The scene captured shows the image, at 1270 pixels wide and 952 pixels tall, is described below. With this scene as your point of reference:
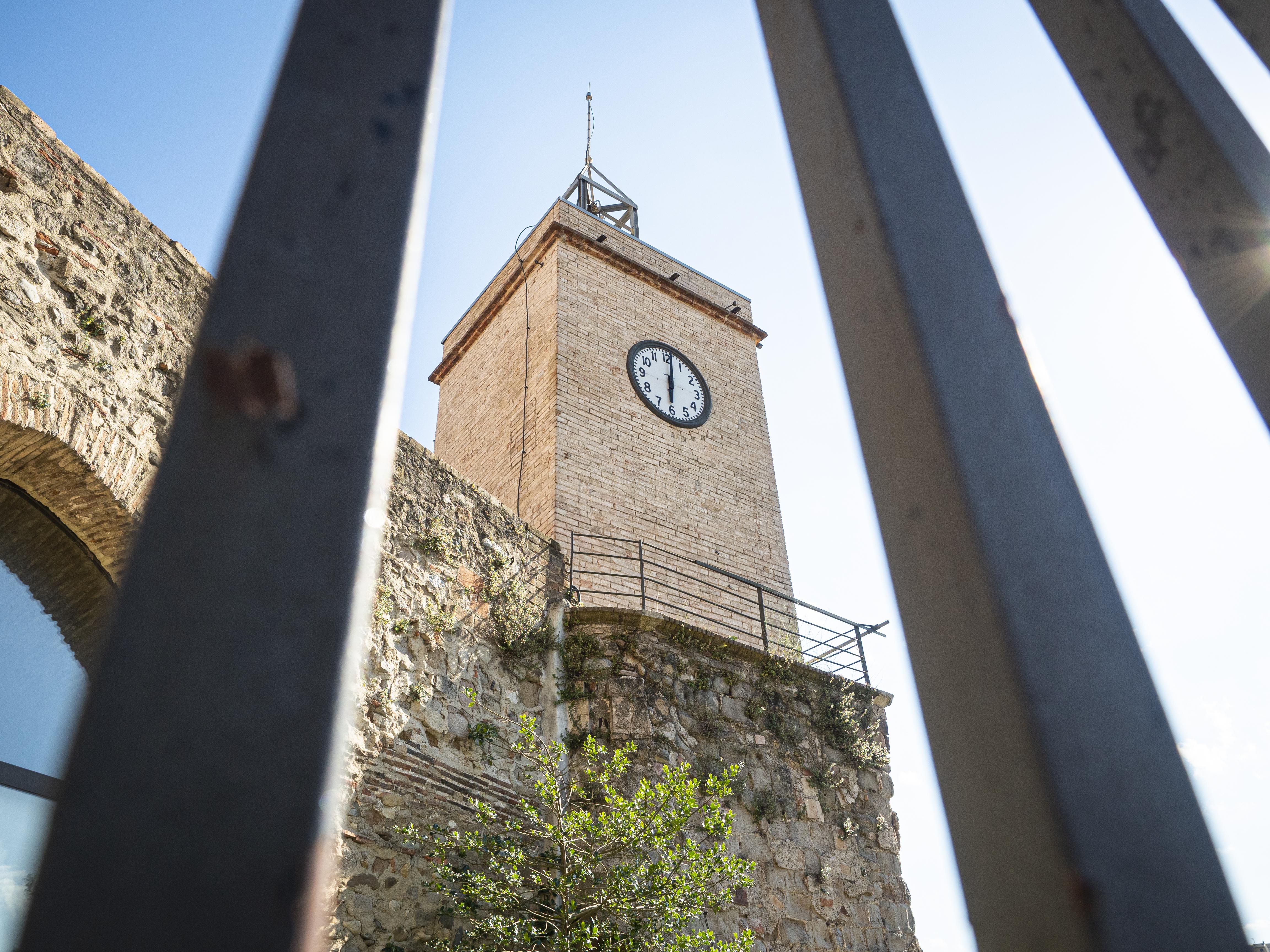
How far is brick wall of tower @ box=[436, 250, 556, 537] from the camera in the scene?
393 inches

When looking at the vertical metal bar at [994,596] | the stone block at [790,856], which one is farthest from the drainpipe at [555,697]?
the vertical metal bar at [994,596]

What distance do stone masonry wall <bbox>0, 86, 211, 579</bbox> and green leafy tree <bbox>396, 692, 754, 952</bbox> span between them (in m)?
2.38

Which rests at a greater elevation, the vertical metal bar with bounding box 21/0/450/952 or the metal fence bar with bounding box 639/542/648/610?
the metal fence bar with bounding box 639/542/648/610

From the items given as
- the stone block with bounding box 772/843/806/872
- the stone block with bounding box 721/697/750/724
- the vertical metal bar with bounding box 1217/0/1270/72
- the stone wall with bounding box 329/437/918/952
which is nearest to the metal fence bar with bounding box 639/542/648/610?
the stone wall with bounding box 329/437/918/952

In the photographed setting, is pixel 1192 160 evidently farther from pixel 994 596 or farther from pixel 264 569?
pixel 264 569

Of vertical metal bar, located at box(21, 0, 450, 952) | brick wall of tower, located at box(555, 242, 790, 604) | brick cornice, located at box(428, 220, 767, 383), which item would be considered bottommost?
vertical metal bar, located at box(21, 0, 450, 952)

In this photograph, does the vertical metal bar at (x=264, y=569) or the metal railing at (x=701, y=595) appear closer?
the vertical metal bar at (x=264, y=569)

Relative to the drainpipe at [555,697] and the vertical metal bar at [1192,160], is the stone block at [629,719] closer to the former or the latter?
the drainpipe at [555,697]

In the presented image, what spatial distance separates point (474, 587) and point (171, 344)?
2.56m

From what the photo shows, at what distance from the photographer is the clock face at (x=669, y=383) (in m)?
11.2

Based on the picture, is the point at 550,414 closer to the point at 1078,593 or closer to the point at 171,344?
the point at 171,344

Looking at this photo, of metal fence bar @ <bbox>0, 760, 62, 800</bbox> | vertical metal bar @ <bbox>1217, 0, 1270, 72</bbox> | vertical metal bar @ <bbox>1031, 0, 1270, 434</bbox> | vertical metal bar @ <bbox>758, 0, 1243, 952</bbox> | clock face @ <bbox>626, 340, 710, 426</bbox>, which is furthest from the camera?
clock face @ <bbox>626, 340, 710, 426</bbox>

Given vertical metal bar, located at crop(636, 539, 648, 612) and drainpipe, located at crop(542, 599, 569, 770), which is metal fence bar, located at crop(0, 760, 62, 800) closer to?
drainpipe, located at crop(542, 599, 569, 770)

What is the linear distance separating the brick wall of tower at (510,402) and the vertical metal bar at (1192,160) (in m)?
8.05
